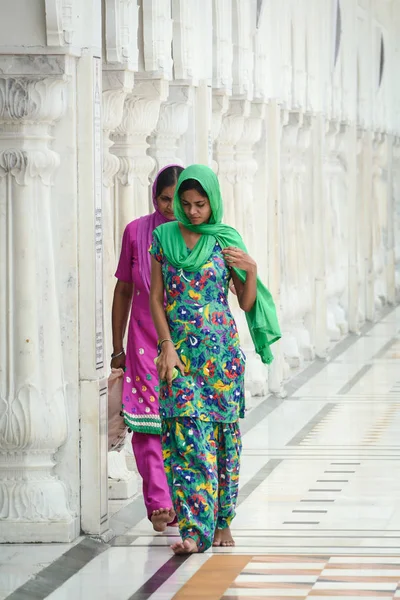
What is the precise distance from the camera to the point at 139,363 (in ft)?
24.2

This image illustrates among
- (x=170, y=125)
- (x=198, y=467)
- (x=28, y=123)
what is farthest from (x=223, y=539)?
→ (x=170, y=125)

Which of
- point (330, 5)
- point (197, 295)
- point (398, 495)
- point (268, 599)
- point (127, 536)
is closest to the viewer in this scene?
point (268, 599)

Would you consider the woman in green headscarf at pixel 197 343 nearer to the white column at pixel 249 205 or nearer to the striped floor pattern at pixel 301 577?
the striped floor pattern at pixel 301 577

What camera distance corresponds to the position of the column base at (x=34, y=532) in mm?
6988

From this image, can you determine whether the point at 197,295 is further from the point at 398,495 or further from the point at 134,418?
the point at 398,495

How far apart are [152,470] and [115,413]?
309mm

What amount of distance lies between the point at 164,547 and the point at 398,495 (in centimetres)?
168

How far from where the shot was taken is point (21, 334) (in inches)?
278

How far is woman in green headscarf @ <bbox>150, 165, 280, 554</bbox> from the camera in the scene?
6.70 meters

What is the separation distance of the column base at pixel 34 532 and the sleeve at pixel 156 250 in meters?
A: 1.16

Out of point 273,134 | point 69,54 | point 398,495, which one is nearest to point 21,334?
point 69,54

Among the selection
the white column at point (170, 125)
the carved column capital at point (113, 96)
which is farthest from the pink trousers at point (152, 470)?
the white column at point (170, 125)

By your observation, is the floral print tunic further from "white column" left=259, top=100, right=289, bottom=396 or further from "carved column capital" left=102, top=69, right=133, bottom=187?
"white column" left=259, top=100, right=289, bottom=396

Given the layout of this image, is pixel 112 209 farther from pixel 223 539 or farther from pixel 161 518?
pixel 223 539
